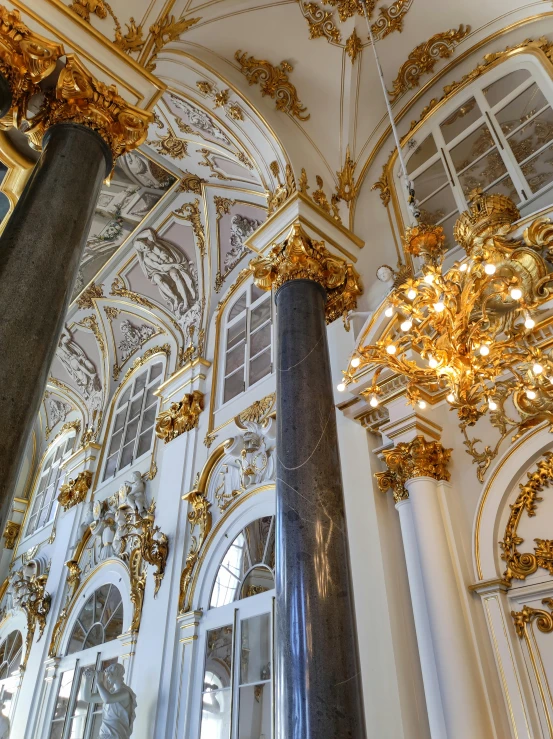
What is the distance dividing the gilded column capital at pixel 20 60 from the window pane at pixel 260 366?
4705 mm

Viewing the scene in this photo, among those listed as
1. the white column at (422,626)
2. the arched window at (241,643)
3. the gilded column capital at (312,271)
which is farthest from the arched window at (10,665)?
the gilded column capital at (312,271)

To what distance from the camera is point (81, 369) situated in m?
12.8

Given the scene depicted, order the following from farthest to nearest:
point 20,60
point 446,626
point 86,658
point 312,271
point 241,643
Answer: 1. point 86,658
2. point 241,643
3. point 312,271
4. point 446,626
5. point 20,60

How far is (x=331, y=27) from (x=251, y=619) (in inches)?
274

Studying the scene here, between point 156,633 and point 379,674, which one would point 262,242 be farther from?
point 156,633

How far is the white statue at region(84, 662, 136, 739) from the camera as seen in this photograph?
6.16 m

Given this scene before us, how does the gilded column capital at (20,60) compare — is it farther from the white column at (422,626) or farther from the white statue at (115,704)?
the white statue at (115,704)

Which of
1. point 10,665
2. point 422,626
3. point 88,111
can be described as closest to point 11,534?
point 10,665

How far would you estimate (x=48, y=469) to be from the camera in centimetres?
1430

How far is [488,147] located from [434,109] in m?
1.13

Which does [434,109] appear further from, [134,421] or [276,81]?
[134,421]

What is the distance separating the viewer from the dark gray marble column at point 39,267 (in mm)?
2605

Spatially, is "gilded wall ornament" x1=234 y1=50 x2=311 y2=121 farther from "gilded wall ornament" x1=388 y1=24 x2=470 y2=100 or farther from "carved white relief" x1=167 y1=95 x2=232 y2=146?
"gilded wall ornament" x1=388 y1=24 x2=470 y2=100

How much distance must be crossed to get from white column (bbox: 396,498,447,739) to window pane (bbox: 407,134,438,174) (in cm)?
446
